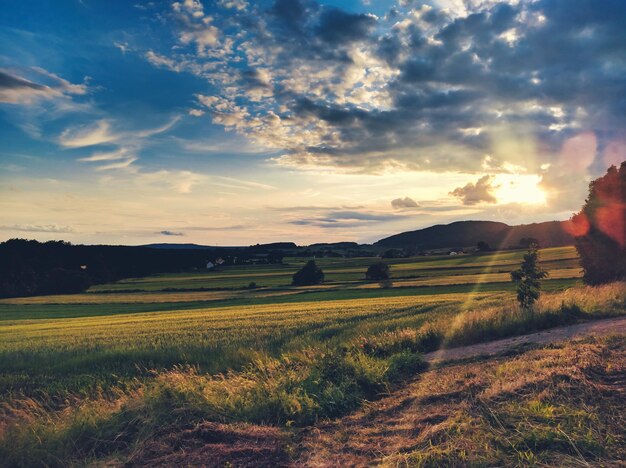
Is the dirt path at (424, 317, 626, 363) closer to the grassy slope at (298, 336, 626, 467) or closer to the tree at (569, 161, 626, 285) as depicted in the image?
the grassy slope at (298, 336, 626, 467)

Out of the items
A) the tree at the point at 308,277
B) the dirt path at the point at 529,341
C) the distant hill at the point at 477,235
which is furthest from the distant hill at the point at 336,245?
the dirt path at the point at 529,341

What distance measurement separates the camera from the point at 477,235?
165m

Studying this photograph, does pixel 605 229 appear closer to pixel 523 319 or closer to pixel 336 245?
pixel 523 319

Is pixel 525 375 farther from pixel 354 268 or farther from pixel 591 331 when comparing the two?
pixel 354 268

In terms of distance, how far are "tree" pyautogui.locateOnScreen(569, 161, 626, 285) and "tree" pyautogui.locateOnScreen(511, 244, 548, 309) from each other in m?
15.2

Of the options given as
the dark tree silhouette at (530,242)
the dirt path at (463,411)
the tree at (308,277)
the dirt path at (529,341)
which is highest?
the dark tree silhouette at (530,242)

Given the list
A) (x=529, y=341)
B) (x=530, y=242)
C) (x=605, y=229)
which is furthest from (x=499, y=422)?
A: (x=605, y=229)

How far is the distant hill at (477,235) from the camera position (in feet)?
384

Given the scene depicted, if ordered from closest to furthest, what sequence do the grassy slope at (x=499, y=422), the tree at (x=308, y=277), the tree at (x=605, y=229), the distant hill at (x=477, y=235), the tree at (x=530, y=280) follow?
1. the grassy slope at (x=499, y=422)
2. the tree at (x=530, y=280)
3. the tree at (x=605, y=229)
4. the tree at (x=308, y=277)
5. the distant hill at (x=477, y=235)

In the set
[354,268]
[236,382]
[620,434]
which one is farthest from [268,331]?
[354,268]

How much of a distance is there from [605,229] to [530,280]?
17.9 m

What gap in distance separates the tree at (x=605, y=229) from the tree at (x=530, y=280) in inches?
599

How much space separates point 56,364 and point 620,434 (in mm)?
17787

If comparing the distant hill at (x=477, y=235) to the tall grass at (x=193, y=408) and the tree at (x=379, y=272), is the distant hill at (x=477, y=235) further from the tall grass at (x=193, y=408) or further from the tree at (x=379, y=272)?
the tall grass at (x=193, y=408)
